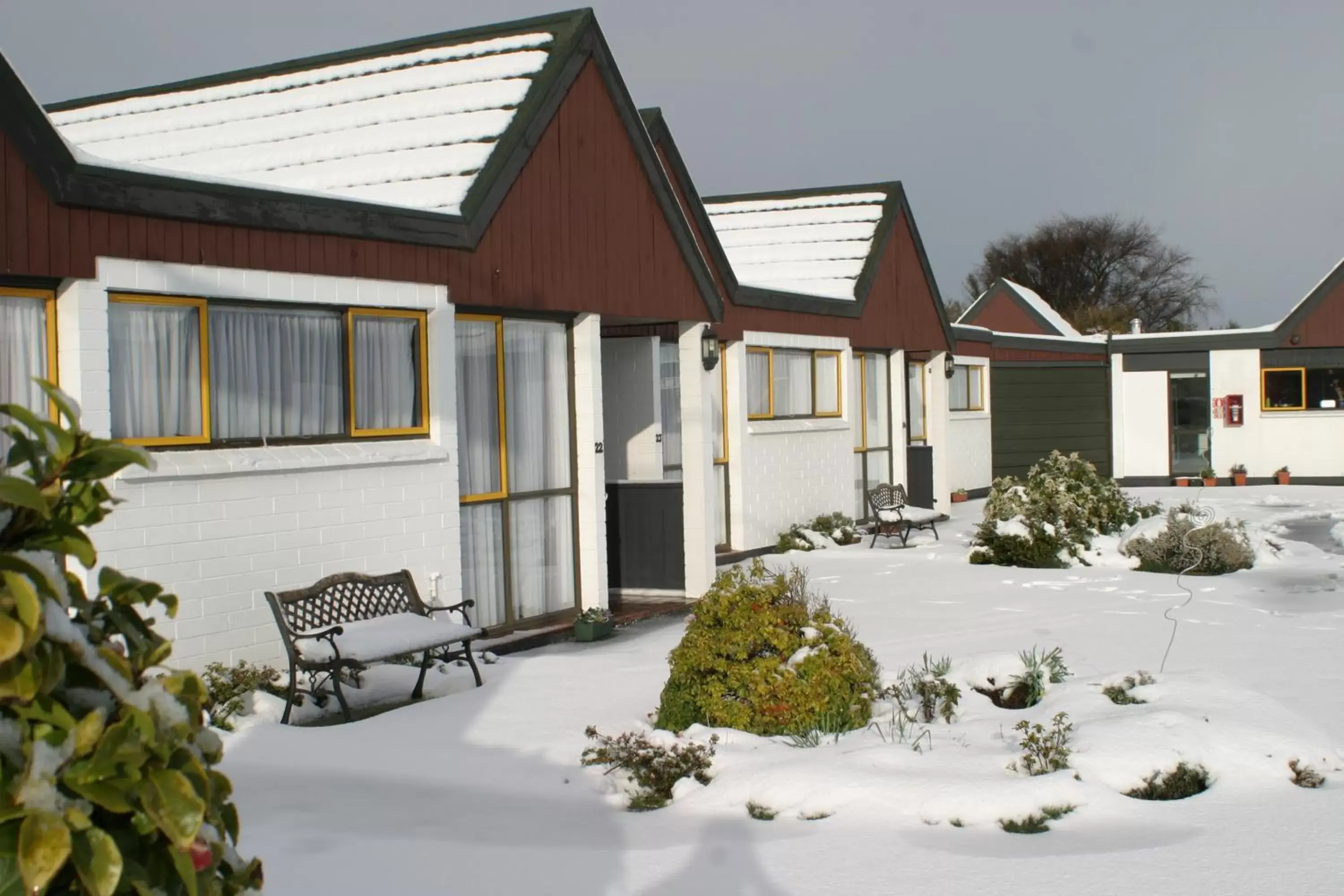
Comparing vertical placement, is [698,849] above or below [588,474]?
below

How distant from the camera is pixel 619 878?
16.5 ft

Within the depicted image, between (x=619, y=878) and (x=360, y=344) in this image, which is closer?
(x=619, y=878)

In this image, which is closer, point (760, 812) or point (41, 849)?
point (41, 849)

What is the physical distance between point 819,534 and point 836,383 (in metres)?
2.43

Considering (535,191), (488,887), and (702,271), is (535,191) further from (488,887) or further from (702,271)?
(488,887)

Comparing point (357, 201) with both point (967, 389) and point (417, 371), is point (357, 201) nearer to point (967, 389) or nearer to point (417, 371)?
point (417, 371)

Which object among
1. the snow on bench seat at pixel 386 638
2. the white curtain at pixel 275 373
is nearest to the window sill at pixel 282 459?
the white curtain at pixel 275 373

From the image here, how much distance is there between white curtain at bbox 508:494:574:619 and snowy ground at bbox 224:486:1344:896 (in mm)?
1484

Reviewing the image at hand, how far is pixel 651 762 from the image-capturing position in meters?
6.32

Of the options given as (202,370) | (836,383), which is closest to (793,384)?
(836,383)

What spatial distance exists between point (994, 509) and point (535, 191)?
715 cm

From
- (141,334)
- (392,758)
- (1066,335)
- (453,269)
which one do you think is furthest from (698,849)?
(1066,335)

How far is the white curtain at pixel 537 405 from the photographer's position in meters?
10.6

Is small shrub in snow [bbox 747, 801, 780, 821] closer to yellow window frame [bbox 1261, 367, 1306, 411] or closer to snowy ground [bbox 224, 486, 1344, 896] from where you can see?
snowy ground [bbox 224, 486, 1344, 896]
